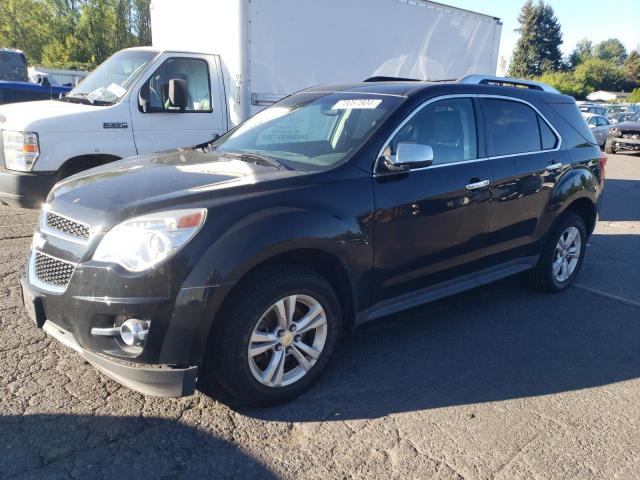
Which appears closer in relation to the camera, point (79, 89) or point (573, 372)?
point (573, 372)

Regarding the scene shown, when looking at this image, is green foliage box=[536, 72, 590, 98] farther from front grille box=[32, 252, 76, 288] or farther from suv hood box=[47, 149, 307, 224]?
front grille box=[32, 252, 76, 288]

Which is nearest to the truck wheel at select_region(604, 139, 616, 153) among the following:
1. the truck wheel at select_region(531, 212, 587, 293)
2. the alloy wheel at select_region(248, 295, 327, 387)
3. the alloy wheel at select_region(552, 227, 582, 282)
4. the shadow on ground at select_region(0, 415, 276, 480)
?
the truck wheel at select_region(531, 212, 587, 293)

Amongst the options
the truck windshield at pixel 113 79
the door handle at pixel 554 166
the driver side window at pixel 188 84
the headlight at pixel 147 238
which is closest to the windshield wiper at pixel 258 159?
the headlight at pixel 147 238

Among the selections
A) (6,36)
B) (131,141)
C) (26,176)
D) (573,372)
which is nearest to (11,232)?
(26,176)

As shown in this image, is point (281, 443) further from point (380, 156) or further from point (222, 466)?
point (380, 156)

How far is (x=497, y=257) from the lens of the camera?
Result: 435 cm

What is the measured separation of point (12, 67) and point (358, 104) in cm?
1540

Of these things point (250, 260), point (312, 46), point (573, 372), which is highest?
point (312, 46)

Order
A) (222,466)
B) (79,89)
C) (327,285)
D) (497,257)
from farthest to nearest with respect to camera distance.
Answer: (79,89)
(497,257)
(327,285)
(222,466)

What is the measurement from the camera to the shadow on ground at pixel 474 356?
10.5 ft

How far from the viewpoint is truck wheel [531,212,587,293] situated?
4891 mm

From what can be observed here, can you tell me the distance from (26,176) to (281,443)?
426 centimetres

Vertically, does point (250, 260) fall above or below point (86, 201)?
below

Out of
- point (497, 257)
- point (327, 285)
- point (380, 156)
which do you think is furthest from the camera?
point (497, 257)
